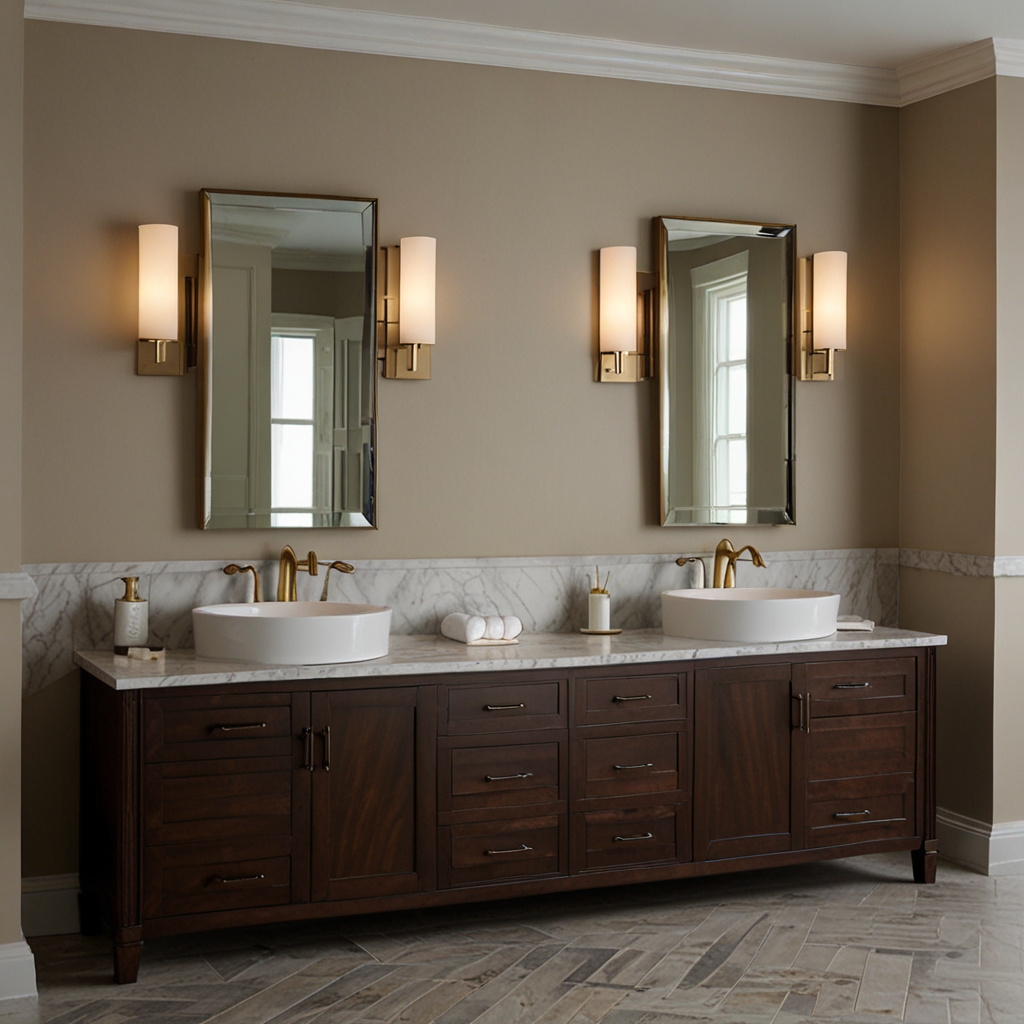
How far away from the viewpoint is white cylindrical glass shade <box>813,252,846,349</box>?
3.87 meters

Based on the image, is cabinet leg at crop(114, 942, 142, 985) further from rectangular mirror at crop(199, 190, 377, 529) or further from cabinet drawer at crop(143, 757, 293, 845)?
rectangular mirror at crop(199, 190, 377, 529)

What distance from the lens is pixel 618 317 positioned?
12.0ft

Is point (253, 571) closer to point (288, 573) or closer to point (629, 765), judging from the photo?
point (288, 573)

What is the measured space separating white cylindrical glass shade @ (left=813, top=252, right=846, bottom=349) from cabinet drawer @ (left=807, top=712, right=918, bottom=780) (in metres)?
1.21

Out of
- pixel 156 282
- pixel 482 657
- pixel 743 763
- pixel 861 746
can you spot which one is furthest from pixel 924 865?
pixel 156 282

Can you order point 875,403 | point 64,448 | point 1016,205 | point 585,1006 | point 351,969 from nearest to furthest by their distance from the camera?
point 585,1006, point 351,969, point 64,448, point 1016,205, point 875,403

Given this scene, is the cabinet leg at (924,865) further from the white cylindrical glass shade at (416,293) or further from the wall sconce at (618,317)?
the white cylindrical glass shade at (416,293)

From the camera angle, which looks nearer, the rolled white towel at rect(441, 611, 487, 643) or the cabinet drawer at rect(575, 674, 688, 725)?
the cabinet drawer at rect(575, 674, 688, 725)

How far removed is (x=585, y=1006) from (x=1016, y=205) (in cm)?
264

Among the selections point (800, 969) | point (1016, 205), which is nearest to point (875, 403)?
point (1016, 205)

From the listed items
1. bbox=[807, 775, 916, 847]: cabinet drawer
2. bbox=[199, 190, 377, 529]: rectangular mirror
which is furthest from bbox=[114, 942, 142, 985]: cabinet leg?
bbox=[807, 775, 916, 847]: cabinet drawer

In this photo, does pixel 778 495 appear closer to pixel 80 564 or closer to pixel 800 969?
pixel 800 969

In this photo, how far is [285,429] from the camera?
339 cm

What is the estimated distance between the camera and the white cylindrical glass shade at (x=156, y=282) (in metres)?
3.21
